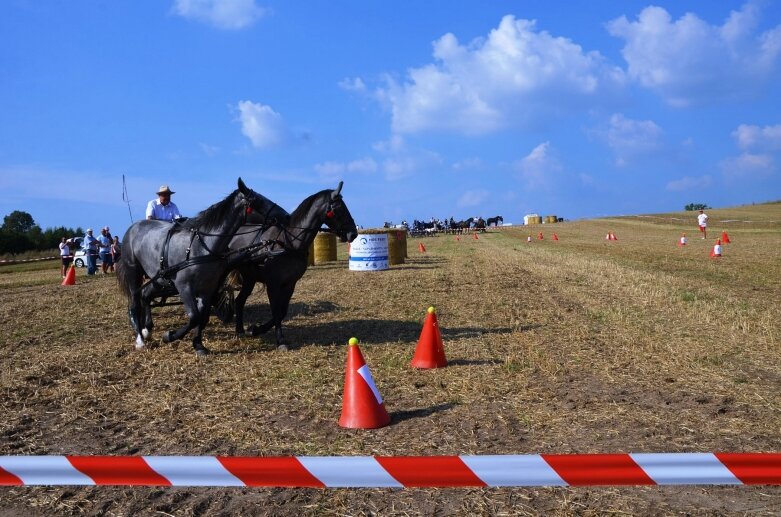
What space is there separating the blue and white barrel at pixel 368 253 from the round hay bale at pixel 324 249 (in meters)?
4.26

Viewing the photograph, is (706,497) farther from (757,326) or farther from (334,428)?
(757,326)

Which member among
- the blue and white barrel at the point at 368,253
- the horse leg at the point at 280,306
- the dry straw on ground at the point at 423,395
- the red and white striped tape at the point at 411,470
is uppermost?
the blue and white barrel at the point at 368,253

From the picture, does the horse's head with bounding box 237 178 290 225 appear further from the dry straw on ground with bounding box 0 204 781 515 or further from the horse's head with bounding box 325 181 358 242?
the dry straw on ground with bounding box 0 204 781 515

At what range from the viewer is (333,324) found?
412 inches

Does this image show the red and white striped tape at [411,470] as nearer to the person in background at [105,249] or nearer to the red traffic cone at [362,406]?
the red traffic cone at [362,406]

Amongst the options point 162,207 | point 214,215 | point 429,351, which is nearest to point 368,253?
point 162,207

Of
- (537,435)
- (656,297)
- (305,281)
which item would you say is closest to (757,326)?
(656,297)

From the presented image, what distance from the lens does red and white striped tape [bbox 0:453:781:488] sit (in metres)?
2.97

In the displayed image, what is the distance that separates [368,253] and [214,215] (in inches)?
491

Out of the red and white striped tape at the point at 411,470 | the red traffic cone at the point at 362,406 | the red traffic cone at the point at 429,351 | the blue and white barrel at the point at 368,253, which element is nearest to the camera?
the red and white striped tape at the point at 411,470

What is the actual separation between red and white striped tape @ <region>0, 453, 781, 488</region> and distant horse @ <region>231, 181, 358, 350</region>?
514 cm

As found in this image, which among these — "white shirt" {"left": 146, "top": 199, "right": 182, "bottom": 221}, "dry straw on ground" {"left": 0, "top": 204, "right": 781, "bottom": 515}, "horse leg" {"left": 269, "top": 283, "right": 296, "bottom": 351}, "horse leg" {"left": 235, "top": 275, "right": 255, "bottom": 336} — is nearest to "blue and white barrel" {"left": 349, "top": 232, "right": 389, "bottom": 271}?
"dry straw on ground" {"left": 0, "top": 204, "right": 781, "bottom": 515}

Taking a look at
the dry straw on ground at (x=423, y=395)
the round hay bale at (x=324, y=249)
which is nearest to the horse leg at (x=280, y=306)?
the dry straw on ground at (x=423, y=395)

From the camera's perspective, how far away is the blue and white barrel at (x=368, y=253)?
20469mm
